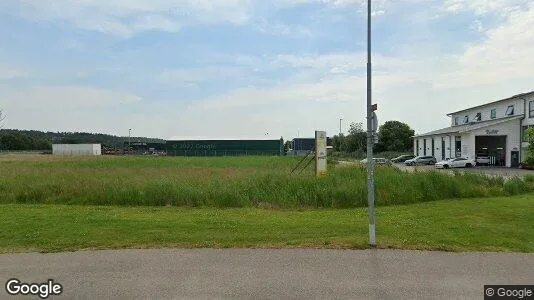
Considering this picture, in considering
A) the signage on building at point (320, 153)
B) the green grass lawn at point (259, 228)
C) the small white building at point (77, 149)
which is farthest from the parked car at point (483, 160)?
the small white building at point (77, 149)

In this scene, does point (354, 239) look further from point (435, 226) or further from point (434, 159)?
point (434, 159)

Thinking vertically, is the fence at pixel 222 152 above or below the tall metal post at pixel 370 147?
below

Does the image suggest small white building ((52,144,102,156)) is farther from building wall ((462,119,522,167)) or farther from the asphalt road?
the asphalt road

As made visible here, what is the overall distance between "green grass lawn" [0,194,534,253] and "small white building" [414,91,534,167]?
3981 centimetres

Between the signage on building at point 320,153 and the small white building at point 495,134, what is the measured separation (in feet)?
102

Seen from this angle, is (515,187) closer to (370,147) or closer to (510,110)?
(370,147)

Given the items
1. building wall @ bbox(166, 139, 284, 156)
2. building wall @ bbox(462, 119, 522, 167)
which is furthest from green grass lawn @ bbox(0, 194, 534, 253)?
building wall @ bbox(166, 139, 284, 156)

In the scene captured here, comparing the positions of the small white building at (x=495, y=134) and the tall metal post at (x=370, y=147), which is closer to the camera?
the tall metal post at (x=370, y=147)

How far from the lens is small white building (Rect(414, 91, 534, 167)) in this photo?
50719 millimetres

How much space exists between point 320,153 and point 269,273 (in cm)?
1726

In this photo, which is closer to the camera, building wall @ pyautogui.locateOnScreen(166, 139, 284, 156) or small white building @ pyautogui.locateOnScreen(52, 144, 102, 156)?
building wall @ pyautogui.locateOnScreen(166, 139, 284, 156)

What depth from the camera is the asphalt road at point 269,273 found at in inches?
203

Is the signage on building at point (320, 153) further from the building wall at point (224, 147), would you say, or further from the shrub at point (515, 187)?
the building wall at point (224, 147)

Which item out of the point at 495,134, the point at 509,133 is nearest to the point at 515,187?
the point at 495,134
